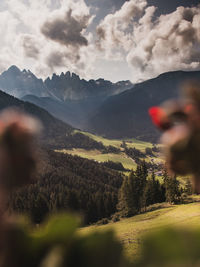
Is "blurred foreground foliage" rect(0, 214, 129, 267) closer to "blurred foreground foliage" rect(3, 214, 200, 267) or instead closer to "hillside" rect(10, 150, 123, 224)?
"blurred foreground foliage" rect(3, 214, 200, 267)

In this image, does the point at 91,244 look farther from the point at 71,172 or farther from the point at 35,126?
the point at 71,172

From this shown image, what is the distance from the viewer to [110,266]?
0.87 metres

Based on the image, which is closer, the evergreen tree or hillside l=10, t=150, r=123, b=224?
the evergreen tree

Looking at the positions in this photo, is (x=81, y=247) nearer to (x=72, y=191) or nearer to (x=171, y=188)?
(x=171, y=188)

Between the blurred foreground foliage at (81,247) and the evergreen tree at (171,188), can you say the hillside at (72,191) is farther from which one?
the blurred foreground foliage at (81,247)

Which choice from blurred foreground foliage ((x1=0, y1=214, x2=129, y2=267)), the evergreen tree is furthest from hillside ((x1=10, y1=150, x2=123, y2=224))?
blurred foreground foliage ((x1=0, y1=214, x2=129, y2=267))

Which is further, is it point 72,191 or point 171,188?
point 72,191

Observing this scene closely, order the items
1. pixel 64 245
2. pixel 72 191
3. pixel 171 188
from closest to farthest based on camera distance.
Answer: pixel 64 245, pixel 171 188, pixel 72 191

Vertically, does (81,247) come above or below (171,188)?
above

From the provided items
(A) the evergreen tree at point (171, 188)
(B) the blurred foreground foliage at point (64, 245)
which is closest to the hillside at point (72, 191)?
(A) the evergreen tree at point (171, 188)

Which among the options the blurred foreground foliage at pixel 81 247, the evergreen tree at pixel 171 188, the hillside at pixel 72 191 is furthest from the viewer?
the hillside at pixel 72 191

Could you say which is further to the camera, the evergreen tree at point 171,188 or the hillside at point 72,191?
the hillside at point 72,191

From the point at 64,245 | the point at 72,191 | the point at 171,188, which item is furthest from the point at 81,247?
the point at 72,191

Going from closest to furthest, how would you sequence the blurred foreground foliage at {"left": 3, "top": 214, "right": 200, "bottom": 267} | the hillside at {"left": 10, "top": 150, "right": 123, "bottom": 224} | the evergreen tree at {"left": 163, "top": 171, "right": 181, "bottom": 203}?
the blurred foreground foliage at {"left": 3, "top": 214, "right": 200, "bottom": 267}
the evergreen tree at {"left": 163, "top": 171, "right": 181, "bottom": 203}
the hillside at {"left": 10, "top": 150, "right": 123, "bottom": 224}
